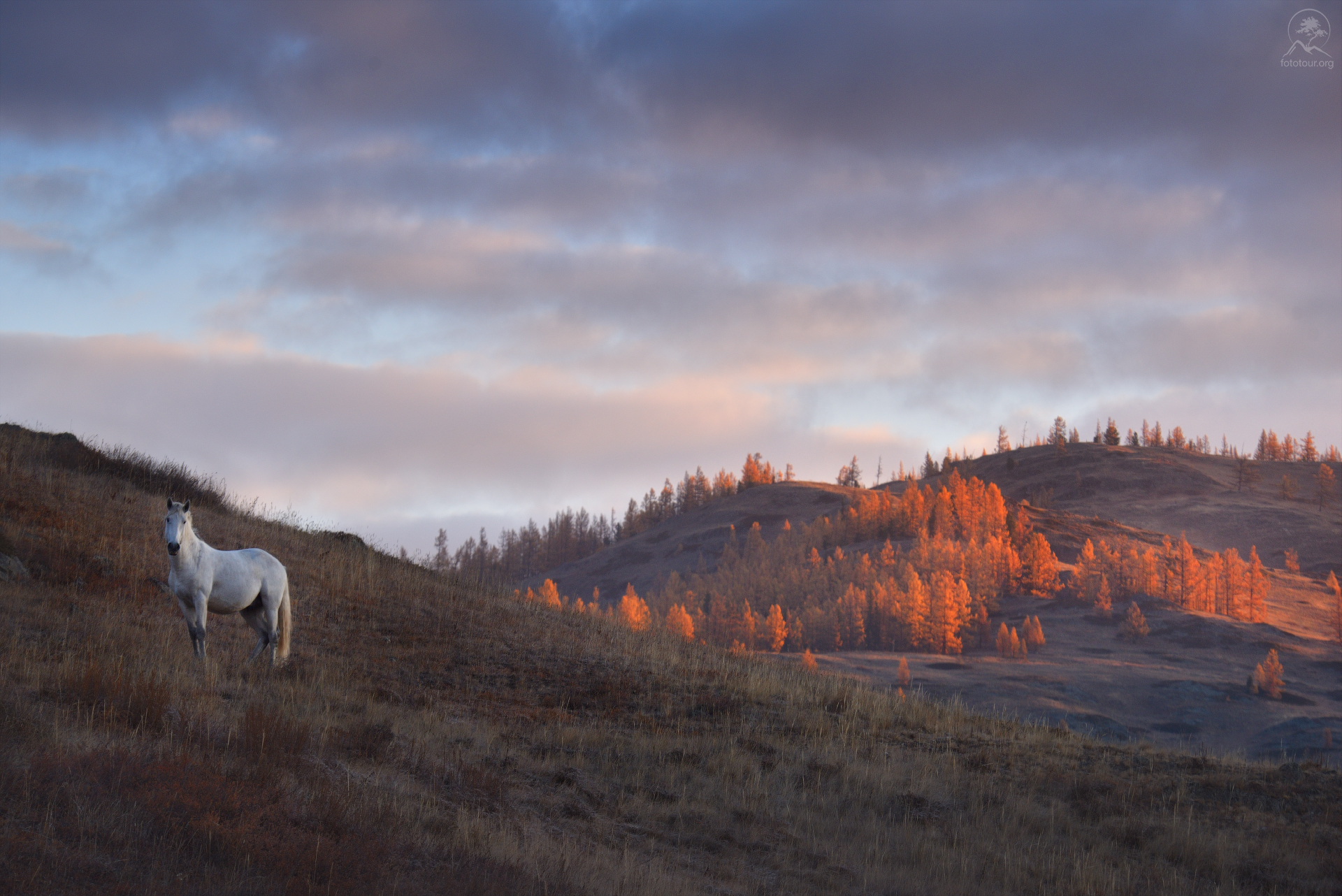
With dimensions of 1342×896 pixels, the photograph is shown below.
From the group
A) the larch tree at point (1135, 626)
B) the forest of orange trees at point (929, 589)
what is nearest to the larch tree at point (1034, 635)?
Result: the forest of orange trees at point (929, 589)

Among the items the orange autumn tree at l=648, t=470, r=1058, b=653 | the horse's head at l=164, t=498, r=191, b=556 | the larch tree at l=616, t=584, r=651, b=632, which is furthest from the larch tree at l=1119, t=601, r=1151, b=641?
the horse's head at l=164, t=498, r=191, b=556

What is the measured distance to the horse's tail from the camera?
48.9ft

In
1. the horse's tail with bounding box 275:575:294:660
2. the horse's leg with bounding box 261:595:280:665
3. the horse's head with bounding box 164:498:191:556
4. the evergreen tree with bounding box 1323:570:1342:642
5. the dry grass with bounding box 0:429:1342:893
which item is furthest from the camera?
the evergreen tree with bounding box 1323:570:1342:642

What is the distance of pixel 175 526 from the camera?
Answer: 12.7 m

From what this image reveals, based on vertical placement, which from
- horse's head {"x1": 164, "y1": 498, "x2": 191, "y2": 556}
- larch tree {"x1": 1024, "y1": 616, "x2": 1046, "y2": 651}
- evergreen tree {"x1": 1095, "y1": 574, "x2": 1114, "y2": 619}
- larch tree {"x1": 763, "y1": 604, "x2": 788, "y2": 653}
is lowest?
larch tree {"x1": 763, "y1": 604, "x2": 788, "y2": 653}

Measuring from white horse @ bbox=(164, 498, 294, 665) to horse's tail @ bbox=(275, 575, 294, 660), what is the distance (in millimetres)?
12

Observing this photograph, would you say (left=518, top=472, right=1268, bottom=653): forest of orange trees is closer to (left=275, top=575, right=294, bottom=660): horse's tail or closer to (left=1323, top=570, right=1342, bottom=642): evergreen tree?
(left=1323, top=570, right=1342, bottom=642): evergreen tree

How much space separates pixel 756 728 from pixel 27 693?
38.3ft

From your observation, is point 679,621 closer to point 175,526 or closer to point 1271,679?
point 1271,679

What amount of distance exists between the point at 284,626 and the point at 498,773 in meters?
5.41

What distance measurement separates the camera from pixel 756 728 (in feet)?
55.7

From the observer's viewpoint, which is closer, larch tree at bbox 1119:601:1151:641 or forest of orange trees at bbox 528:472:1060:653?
larch tree at bbox 1119:601:1151:641

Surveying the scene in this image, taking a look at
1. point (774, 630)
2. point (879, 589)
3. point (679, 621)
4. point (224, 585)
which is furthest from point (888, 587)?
point (224, 585)

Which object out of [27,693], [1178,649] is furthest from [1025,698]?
[27,693]
